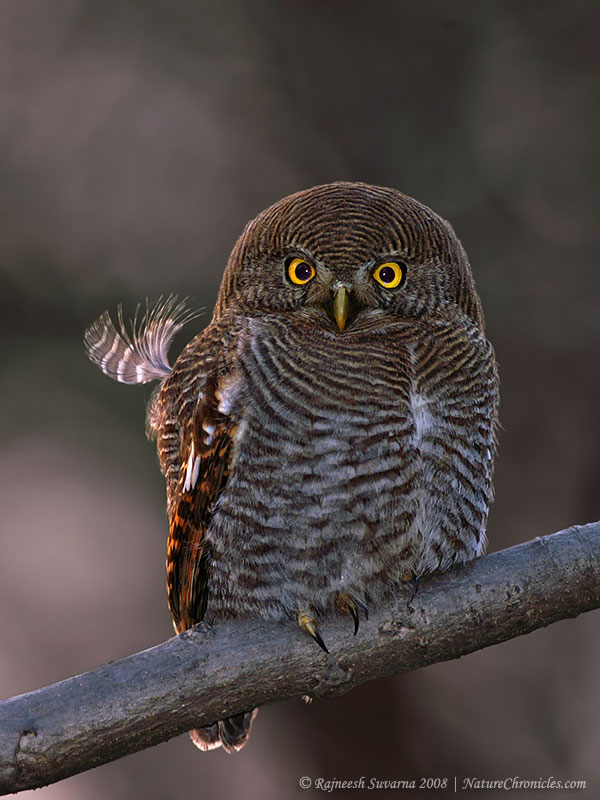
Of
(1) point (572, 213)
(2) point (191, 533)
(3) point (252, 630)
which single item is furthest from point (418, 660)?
(1) point (572, 213)

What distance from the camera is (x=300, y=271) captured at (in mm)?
2621

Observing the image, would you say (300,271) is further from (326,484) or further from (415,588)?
(415,588)

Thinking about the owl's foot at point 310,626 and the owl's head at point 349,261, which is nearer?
the owl's foot at point 310,626

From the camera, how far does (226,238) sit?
5707mm

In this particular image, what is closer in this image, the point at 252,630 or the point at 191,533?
the point at 252,630

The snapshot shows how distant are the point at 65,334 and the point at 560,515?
316 cm

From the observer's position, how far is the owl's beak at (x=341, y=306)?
8.15 feet

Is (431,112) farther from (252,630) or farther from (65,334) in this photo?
(252,630)

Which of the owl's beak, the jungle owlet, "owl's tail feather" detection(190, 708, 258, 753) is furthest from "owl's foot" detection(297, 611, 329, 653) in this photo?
the owl's beak

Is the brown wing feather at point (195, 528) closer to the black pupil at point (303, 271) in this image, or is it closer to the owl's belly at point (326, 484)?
the owl's belly at point (326, 484)

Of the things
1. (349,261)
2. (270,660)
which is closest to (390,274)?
(349,261)

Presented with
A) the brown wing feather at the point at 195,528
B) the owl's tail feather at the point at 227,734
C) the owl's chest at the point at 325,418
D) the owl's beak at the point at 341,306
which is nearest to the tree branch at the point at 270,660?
the brown wing feather at the point at 195,528

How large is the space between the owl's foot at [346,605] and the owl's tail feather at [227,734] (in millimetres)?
633

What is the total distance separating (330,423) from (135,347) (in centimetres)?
97
